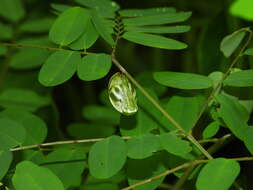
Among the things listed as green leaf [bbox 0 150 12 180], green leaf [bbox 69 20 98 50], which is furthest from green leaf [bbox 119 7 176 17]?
green leaf [bbox 0 150 12 180]

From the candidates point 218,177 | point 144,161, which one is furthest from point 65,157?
point 218,177

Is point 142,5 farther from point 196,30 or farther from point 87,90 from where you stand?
point 87,90

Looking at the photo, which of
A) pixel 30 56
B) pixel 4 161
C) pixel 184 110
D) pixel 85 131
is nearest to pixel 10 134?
pixel 4 161

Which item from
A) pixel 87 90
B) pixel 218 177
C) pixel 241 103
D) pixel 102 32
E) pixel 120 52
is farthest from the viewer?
pixel 120 52

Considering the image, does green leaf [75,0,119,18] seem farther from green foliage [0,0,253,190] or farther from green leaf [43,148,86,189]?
green leaf [43,148,86,189]

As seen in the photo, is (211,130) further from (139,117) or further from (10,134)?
(10,134)

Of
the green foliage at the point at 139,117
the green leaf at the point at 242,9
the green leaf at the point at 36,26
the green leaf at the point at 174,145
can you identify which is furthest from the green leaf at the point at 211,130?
the green leaf at the point at 36,26
